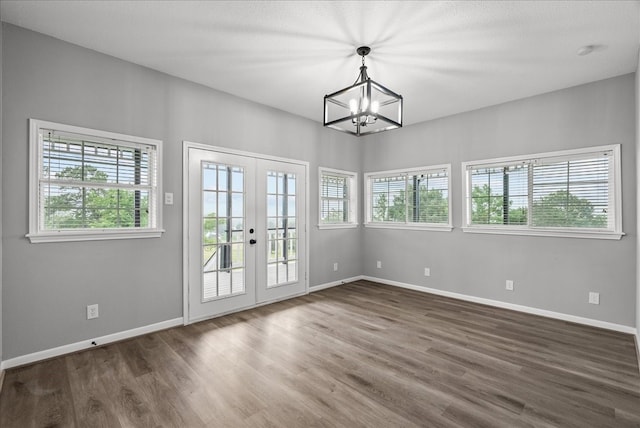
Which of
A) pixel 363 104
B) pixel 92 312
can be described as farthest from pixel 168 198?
pixel 363 104

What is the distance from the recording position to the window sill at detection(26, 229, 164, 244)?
2.63 meters

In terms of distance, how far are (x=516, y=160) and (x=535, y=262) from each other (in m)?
1.38

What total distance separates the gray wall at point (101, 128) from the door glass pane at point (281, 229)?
702mm

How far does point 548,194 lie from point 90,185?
5243 millimetres

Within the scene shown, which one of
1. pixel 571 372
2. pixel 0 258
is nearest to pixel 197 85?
pixel 0 258

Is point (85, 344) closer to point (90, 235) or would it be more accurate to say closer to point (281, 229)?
point (90, 235)

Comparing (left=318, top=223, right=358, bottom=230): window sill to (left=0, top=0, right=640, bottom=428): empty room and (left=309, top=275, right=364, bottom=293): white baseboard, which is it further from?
(left=309, top=275, right=364, bottom=293): white baseboard

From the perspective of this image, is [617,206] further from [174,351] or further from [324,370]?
[174,351]

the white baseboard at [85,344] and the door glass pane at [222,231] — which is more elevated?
the door glass pane at [222,231]

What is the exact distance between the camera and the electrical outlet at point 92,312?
2889 millimetres

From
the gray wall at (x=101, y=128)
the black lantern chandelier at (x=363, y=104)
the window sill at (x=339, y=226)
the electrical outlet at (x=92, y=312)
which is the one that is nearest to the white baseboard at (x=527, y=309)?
the window sill at (x=339, y=226)

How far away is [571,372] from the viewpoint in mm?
2504

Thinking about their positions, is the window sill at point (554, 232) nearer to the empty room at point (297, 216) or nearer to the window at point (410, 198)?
the empty room at point (297, 216)

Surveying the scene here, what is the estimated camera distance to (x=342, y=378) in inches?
94.6
